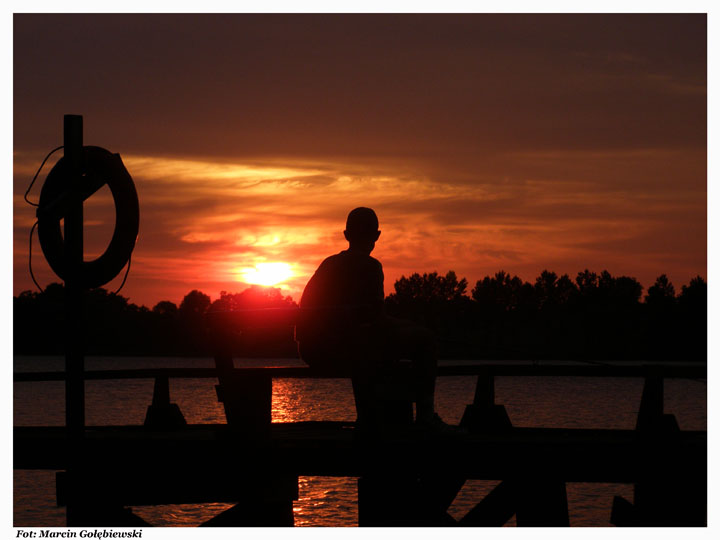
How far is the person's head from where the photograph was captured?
309 inches

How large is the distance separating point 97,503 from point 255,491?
5.27ft

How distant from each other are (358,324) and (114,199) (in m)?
3.02

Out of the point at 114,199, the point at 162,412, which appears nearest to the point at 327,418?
the point at 162,412

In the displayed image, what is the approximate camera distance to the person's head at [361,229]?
7.84 m

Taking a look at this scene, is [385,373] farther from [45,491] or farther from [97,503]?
[45,491]

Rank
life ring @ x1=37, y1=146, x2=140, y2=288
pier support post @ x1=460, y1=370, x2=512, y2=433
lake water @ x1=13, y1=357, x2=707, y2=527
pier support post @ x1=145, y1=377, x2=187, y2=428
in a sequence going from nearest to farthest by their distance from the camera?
life ring @ x1=37, y1=146, x2=140, y2=288 → pier support post @ x1=460, y1=370, x2=512, y2=433 → pier support post @ x1=145, y1=377, x2=187, y2=428 → lake water @ x1=13, y1=357, x2=707, y2=527

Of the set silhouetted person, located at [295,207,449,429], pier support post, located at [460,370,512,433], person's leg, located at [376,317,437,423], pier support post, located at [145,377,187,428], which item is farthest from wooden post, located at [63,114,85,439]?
pier support post, located at [460,370,512,433]

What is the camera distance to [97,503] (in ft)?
30.9

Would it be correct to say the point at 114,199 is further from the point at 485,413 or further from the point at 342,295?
the point at 485,413

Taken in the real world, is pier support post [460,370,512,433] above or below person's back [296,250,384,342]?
below

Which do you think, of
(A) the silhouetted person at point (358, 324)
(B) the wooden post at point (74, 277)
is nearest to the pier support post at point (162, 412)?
(B) the wooden post at point (74, 277)

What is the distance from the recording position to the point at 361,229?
784 centimetres

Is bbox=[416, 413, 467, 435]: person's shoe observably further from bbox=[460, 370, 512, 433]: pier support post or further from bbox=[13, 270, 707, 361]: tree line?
bbox=[13, 270, 707, 361]: tree line
